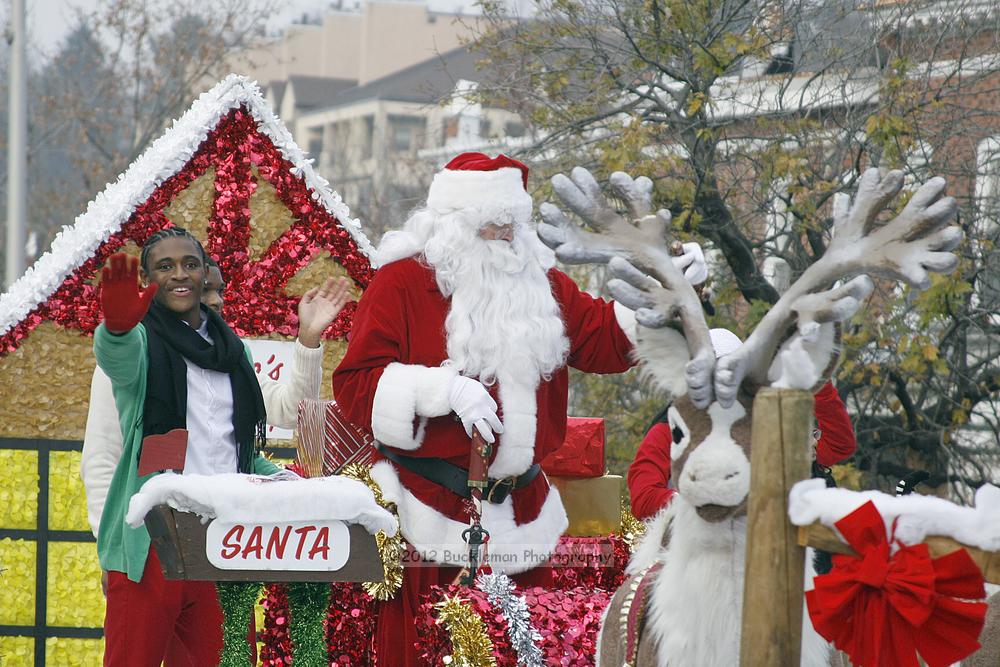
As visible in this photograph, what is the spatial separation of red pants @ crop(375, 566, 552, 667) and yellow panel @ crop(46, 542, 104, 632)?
7.73 feet

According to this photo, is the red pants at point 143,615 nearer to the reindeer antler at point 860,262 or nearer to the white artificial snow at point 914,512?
the reindeer antler at point 860,262

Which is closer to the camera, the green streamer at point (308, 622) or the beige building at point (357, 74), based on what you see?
the green streamer at point (308, 622)

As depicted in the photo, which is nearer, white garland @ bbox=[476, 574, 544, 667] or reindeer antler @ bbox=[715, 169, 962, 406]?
reindeer antler @ bbox=[715, 169, 962, 406]

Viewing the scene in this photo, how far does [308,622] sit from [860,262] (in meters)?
1.90

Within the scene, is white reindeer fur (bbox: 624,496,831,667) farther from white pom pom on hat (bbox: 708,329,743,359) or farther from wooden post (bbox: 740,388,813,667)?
white pom pom on hat (bbox: 708,329,743,359)

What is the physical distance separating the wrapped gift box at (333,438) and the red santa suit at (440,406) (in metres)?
0.31

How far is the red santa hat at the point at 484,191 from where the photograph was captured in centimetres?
495

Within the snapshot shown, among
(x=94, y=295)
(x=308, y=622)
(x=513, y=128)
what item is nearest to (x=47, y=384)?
(x=94, y=295)

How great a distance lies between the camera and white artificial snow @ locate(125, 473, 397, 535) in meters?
3.68

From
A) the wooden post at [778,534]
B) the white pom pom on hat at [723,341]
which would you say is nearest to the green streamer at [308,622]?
the white pom pom on hat at [723,341]

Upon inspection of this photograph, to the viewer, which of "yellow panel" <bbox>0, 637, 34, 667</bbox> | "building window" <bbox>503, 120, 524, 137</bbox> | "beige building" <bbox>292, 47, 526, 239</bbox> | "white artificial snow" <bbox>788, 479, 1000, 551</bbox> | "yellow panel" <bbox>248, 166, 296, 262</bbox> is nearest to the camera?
"white artificial snow" <bbox>788, 479, 1000, 551</bbox>

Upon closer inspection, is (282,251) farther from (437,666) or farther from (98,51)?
(98,51)

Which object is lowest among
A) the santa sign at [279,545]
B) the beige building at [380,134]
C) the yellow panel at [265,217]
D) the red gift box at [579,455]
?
the santa sign at [279,545]

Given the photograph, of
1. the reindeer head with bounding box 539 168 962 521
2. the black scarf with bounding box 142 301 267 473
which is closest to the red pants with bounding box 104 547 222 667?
the black scarf with bounding box 142 301 267 473
